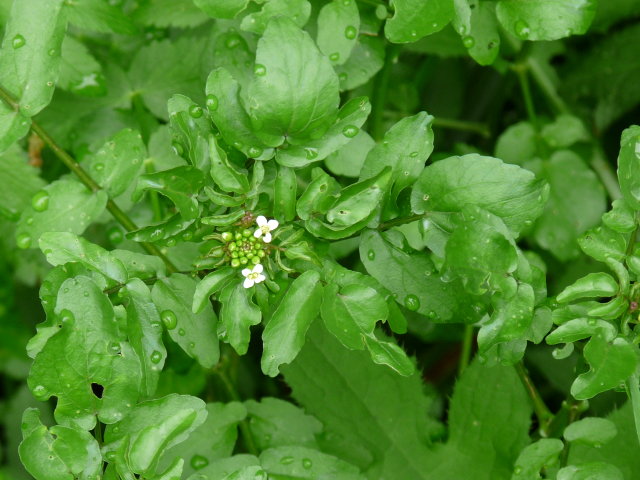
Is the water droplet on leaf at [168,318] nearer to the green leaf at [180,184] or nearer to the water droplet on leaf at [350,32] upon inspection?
Answer: the green leaf at [180,184]

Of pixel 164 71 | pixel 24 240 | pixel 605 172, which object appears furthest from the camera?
pixel 605 172

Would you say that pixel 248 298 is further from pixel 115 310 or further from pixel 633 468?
pixel 633 468

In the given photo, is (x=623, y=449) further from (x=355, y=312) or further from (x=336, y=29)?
(x=336, y=29)

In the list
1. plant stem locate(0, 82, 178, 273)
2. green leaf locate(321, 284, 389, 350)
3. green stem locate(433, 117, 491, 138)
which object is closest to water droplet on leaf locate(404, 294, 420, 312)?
green leaf locate(321, 284, 389, 350)

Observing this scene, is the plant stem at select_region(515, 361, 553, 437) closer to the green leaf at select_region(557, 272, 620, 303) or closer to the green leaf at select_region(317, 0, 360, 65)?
the green leaf at select_region(557, 272, 620, 303)

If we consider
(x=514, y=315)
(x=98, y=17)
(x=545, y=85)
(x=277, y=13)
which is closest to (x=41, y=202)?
(x=98, y=17)

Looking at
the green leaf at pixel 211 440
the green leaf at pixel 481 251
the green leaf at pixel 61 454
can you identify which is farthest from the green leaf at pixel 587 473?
the green leaf at pixel 61 454

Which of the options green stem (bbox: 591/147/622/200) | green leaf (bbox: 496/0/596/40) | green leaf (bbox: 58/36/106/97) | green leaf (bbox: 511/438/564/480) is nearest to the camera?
green leaf (bbox: 511/438/564/480)
